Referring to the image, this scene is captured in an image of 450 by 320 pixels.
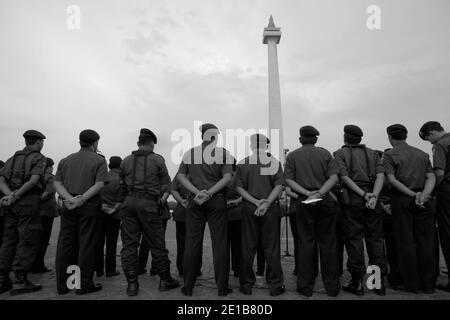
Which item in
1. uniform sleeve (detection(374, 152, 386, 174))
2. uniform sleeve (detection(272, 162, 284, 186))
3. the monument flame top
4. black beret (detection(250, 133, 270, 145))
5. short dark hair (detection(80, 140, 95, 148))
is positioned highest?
the monument flame top

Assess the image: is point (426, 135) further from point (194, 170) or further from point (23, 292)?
point (23, 292)

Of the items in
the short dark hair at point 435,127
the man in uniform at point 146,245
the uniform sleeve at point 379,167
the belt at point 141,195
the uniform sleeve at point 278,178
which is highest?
the short dark hair at point 435,127

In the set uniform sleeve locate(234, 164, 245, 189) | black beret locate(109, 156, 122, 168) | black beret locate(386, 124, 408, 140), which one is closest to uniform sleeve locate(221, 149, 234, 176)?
uniform sleeve locate(234, 164, 245, 189)

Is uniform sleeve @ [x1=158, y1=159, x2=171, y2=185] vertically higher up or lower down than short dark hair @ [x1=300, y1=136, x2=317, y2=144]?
lower down

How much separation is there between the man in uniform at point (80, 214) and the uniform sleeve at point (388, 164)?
13.3 ft

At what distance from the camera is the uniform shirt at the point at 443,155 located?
401 centimetres

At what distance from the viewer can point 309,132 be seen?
4059mm

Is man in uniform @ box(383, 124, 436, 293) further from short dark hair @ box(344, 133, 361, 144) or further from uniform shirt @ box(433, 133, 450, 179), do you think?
short dark hair @ box(344, 133, 361, 144)

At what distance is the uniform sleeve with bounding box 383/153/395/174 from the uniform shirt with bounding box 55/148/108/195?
4055 millimetres

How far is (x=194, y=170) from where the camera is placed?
4.00 meters

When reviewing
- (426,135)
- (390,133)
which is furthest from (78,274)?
(426,135)

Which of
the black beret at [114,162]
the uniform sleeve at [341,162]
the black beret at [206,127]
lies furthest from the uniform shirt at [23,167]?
the uniform sleeve at [341,162]

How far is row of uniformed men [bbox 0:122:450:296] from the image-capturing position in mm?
3801

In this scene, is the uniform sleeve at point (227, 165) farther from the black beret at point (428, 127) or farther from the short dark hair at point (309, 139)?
the black beret at point (428, 127)
